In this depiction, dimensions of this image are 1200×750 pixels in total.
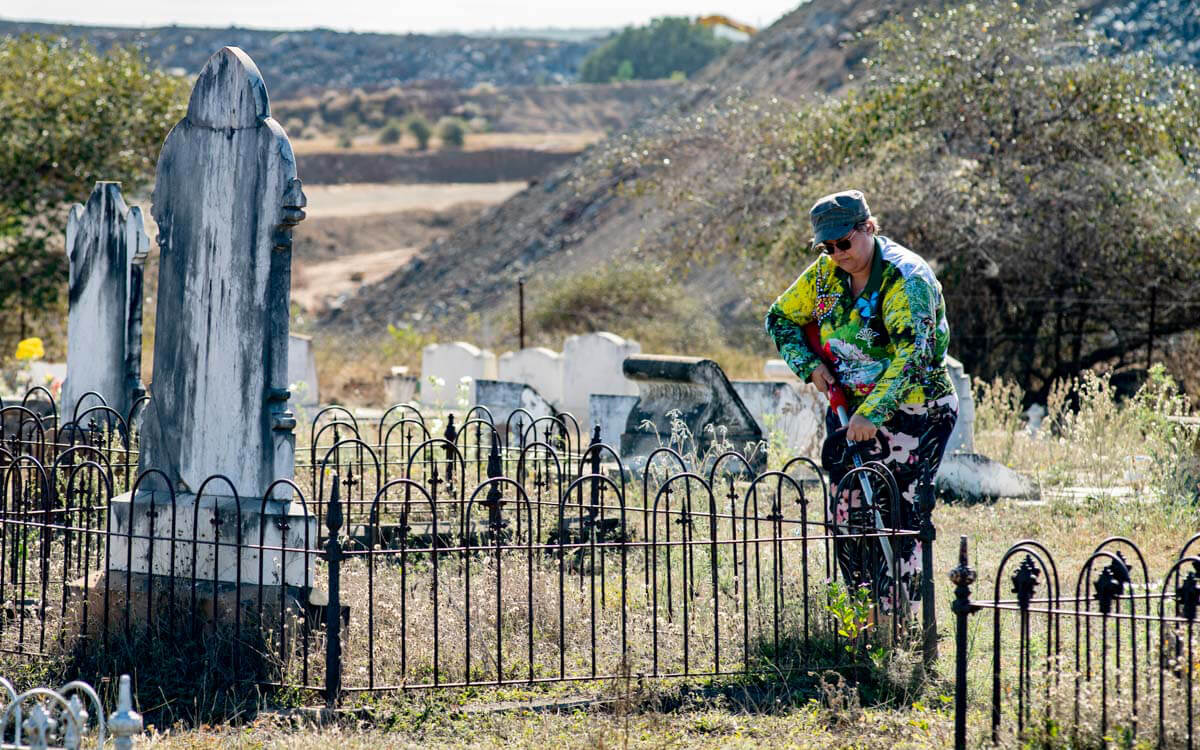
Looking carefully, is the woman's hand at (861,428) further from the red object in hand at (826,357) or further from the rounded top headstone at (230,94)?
the rounded top headstone at (230,94)

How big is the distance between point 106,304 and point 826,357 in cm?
616

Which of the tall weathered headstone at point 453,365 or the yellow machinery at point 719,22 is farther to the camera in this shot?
the yellow machinery at point 719,22

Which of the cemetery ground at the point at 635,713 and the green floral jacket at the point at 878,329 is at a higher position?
the green floral jacket at the point at 878,329

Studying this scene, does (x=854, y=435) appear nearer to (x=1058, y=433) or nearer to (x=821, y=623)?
(x=821, y=623)

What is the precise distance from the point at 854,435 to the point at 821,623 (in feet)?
2.56

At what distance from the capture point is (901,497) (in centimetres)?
547

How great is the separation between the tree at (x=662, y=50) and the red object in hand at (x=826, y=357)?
257 ft

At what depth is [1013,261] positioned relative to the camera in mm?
15117

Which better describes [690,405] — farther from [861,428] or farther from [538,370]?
[538,370]

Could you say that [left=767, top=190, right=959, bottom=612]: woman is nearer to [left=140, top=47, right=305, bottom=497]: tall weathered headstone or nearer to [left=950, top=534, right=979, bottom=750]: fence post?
[left=950, top=534, right=979, bottom=750]: fence post

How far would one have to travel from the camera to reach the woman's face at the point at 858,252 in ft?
17.4

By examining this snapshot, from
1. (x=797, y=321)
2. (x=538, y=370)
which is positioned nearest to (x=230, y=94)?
(x=797, y=321)

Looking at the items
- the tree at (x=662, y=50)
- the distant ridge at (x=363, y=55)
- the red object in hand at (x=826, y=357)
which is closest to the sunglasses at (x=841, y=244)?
the red object in hand at (x=826, y=357)

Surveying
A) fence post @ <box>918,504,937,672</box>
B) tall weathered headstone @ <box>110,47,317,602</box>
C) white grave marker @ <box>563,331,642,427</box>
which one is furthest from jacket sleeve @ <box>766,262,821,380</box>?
white grave marker @ <box>563,331,642,427</box>
